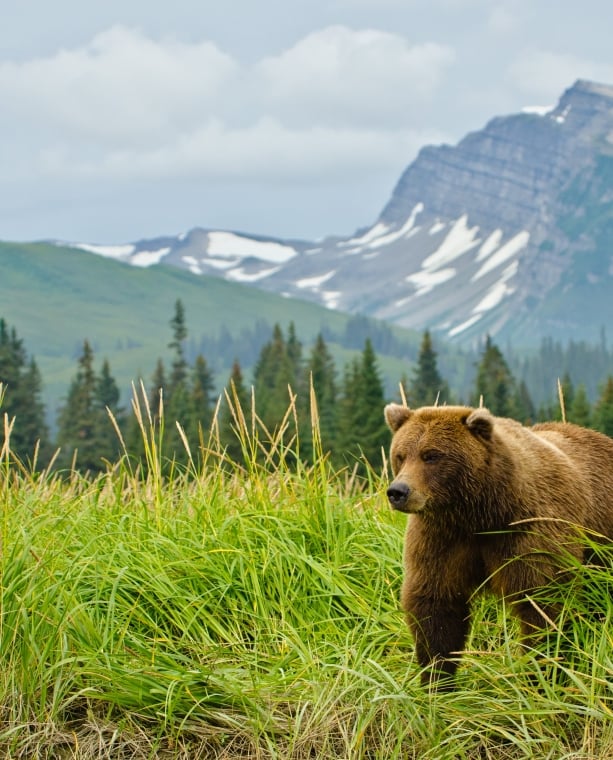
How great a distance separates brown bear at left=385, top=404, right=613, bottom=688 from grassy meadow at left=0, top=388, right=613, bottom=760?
19cm

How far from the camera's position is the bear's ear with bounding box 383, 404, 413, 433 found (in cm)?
568

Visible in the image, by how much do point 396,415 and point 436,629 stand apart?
1.14 m

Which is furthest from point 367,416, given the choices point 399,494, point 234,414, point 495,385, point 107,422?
point 399,494

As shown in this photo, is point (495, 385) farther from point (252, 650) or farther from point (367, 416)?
point (252, 650)

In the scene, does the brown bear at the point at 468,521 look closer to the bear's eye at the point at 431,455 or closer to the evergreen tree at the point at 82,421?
the bear's eye at the point at 431,455

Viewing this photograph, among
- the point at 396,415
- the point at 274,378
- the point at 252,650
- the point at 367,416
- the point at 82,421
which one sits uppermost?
the point at 396,415

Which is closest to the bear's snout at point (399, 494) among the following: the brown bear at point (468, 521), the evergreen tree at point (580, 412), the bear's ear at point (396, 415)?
the brown bear at point (468, 521)

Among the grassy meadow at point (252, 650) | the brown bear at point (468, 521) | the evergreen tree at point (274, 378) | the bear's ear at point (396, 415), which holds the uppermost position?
the bear's ear at point (396, 415)

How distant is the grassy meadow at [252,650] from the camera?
16.2 feet

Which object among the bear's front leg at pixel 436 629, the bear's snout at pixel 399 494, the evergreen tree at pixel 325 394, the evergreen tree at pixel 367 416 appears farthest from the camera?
the evergreen tree at pixel 325 394

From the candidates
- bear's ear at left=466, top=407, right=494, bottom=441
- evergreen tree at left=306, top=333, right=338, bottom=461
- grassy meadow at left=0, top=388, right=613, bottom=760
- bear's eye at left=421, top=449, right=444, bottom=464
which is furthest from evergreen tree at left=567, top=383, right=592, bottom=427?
bear's eye at left=421, top=449, right=444, bottom=464

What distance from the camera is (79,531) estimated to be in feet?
22.0

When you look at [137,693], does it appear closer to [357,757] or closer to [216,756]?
[216,756]

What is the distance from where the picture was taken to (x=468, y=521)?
5.39 meters
